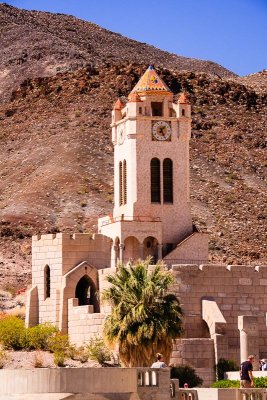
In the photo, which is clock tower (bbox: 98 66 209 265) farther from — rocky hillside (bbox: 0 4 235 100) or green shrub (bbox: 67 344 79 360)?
rocky hillside (bbox: 0 4 235 100)

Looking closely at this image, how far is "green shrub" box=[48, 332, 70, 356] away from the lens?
60031 millimetres

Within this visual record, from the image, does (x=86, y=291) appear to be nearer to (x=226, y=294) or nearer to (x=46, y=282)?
(x=46, y=282)

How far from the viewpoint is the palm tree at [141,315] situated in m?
55.6

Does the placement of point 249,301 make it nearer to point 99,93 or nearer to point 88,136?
point 88,136

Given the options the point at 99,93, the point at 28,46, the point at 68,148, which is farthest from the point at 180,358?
the point at 28,46

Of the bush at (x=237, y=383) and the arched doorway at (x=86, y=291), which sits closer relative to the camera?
the bush at (x=237, y=383)

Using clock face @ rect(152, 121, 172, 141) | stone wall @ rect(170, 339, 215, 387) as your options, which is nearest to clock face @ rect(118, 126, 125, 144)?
clock face @ rect(152, 121, 172, 141)

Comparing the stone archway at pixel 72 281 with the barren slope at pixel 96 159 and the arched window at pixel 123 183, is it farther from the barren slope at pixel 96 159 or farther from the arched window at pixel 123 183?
the barren slope at pixel 96 159

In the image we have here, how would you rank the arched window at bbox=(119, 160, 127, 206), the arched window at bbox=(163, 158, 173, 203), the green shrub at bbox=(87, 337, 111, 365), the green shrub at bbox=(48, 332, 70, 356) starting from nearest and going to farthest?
the green shrub at bbox=(87, 337, 111, 365) → the green shrub at bbox=(48, 332, 70, 356) → the arched window at bbox=(163, 158, 173, 203) → the arched window at bbox=(119, 160, 127, 206)

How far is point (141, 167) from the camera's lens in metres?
69.1

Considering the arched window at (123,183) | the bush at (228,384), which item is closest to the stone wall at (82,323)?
the arched window at (123,183)

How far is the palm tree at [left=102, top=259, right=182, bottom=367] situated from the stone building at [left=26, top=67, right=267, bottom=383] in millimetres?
2206

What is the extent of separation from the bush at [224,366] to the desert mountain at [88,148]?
31.2m

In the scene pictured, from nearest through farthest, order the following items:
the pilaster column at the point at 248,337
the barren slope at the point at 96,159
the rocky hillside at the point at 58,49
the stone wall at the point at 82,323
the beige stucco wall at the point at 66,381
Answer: the beige stucco wall at the point at 66,381
the pilaster column at the point at 248,337
the stone wall at the point at 82,323
the barren slope at the point at 96,159
the rocky hillside at the point at 58,49
